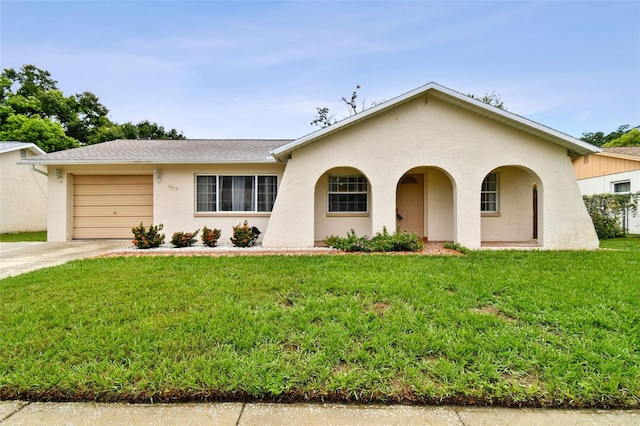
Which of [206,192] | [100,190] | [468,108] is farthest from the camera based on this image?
[100,190]

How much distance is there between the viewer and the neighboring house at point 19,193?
15.4 meters

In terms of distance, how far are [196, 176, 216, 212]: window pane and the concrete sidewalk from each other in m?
9.39

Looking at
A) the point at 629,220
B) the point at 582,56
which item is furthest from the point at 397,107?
the point at 582,56

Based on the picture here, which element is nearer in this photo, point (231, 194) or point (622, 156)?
point (231, 194)

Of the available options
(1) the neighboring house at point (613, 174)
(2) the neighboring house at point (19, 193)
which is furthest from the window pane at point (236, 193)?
(1) the neighboring house at point (613, 174)

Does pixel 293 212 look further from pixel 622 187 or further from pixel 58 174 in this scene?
pixel 622 187

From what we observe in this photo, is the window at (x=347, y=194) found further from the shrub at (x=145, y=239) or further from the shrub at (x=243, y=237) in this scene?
the shrub at (x=145, y=239)

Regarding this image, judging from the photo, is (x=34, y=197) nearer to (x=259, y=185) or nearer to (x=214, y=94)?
(x=214, y=94)

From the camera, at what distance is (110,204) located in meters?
12.0

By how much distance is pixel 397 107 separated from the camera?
9.40 m

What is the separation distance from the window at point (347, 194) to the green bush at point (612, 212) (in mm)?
10546

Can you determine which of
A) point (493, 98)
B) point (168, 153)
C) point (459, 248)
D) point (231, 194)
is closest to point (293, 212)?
point (231, 194)

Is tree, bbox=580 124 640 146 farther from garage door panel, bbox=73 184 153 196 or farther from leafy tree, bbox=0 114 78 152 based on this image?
leafy tree, bbox=0 114 78 152

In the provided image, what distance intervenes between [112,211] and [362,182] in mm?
10143
